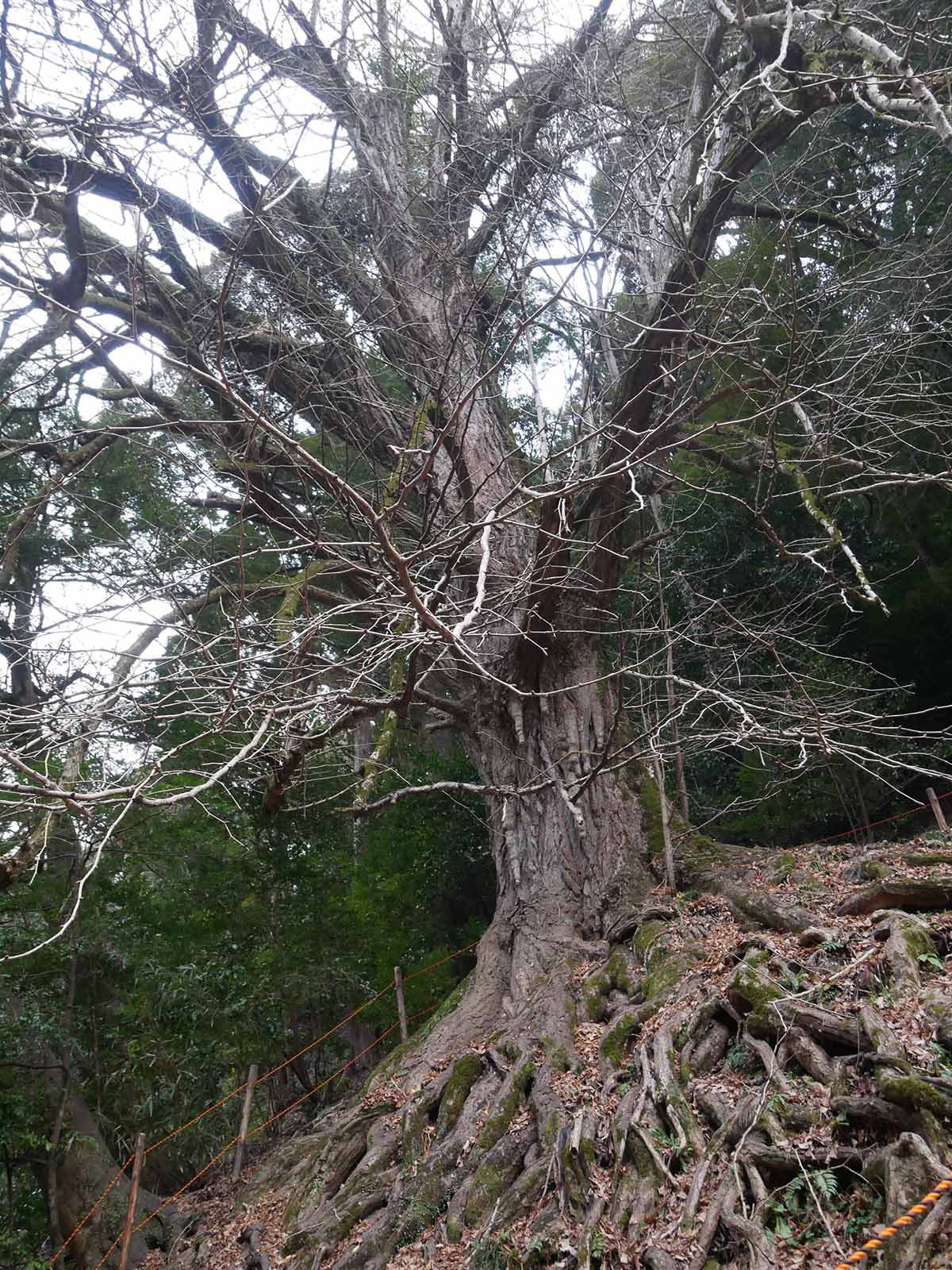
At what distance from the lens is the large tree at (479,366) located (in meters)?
4.29

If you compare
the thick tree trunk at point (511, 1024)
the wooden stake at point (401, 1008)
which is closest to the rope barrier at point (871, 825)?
the thick tree trunk at point (511, 1024)

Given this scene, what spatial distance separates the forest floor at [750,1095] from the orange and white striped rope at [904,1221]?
0.03m

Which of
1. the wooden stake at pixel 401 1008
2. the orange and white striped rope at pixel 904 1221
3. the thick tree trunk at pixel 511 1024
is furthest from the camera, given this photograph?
the wooden stake at pixel 401 1008

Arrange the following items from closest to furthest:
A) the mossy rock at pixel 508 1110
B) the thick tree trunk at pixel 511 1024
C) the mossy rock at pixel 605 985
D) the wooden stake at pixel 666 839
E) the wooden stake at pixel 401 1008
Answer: the thick tree trunk at pixel 511 1024 < the mossy rock at pixel 508 1110 < the mossy rock at pixel 605 985 < the wooden stake at pixel 666 839 < the wooden stake at pixel 401 1008

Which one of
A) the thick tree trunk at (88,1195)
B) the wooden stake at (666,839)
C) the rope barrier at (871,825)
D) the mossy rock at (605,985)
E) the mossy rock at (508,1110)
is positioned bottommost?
the thick tree trunk at (88,1195)

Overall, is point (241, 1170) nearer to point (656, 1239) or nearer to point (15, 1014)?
point (15, 1014)

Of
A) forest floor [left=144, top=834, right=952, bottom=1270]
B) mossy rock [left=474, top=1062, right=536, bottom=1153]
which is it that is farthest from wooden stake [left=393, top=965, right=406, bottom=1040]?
mossy rock [left=474, top=1062, right=536, bottom=1153]

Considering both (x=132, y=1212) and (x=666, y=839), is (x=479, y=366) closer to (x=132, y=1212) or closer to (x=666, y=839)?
(x=666, y=839)

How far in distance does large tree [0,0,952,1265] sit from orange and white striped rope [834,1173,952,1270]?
1953 mm

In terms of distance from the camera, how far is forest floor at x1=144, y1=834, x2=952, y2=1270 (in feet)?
8.59

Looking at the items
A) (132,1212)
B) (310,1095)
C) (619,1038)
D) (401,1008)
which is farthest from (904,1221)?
(310,1095)

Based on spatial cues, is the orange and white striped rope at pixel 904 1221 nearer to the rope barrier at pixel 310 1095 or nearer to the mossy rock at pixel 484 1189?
the rope barrier at pixel 310 1095

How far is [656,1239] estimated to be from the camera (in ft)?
9.41

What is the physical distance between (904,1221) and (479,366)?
14.5ft
